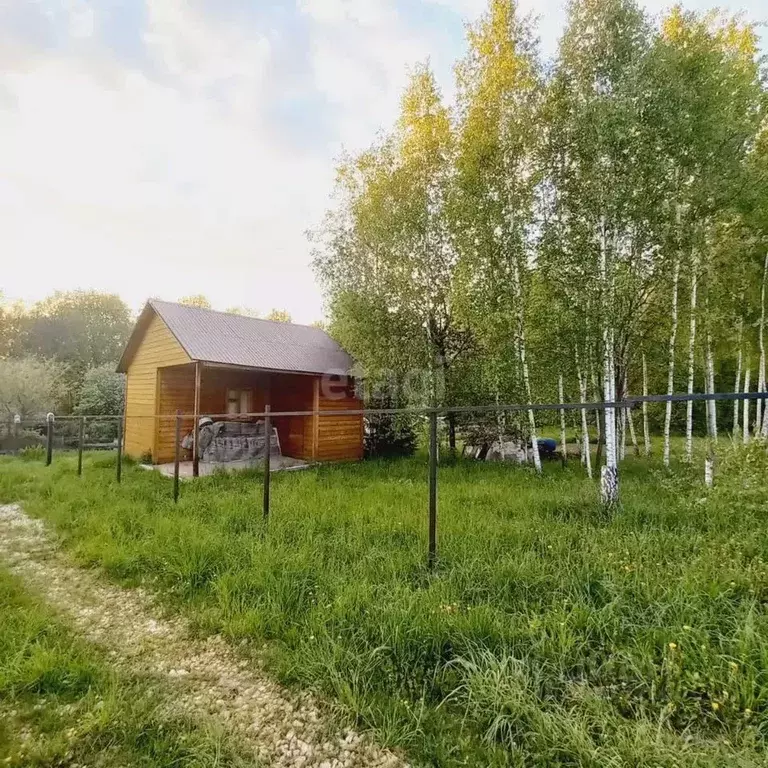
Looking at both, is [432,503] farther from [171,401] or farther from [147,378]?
[147,378]

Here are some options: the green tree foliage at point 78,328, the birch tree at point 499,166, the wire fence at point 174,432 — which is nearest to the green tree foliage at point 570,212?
the birch tree at point 499,166

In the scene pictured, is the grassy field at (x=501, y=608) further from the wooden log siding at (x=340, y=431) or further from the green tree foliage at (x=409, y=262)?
the wooden log siding at (x=340, y=431)

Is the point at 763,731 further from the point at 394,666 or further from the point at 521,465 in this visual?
the point at 521,465

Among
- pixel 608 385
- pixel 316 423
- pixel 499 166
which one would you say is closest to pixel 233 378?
pixel 316 423

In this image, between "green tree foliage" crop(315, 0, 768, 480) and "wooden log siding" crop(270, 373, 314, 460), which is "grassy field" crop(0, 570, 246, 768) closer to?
"green tree foliage" crop(315, 0, 768, 480)

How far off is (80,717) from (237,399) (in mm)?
10907

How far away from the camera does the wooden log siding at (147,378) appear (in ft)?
31.9

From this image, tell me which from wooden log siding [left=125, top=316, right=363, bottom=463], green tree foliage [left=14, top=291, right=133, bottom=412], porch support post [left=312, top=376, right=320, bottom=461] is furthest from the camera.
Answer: green tree foliage [left=14, top=291, right=133, bottom=412]

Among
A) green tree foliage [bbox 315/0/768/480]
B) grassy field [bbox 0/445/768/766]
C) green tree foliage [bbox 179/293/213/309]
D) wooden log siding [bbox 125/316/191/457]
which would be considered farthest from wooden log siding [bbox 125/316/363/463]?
green tree foliage [bbox 179/293/213/309]

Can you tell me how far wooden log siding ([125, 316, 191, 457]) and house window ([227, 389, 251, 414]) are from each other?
85.1 inches

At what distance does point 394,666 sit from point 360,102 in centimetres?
1106

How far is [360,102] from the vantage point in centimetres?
945

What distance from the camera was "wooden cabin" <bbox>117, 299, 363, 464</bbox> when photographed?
31.6 feet

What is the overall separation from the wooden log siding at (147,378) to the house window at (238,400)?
7.09ft
